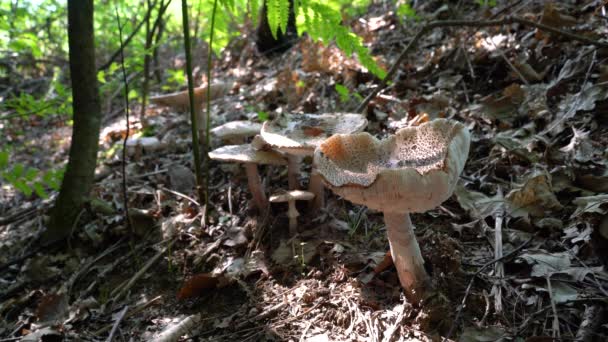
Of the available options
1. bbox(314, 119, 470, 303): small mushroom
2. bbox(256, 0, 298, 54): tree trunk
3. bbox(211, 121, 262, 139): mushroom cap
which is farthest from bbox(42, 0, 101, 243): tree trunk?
bbox(256, 0, 298, 54): tree trunk

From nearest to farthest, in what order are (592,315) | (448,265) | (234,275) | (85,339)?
1. (592,315)
2. (448,265)
3. (85,339)
4. (234,275)

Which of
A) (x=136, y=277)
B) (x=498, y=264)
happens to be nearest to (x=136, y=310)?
(x=136, y=277)

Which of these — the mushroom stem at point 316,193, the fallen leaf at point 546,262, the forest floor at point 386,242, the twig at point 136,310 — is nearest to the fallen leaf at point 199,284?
the forest floor at point 386,242

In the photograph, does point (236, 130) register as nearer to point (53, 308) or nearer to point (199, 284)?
point (199, 284)

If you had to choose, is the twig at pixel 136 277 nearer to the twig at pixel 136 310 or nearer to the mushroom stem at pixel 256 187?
the twig at pixel 136 310

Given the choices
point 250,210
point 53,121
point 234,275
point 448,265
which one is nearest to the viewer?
point 448,265

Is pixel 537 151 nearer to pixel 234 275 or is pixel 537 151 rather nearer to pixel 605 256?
pixel 605 256

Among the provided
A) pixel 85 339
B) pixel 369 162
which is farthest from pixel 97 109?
pixel 369 162
